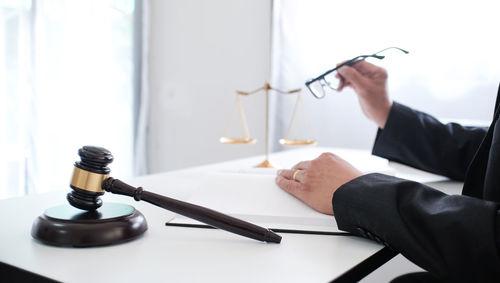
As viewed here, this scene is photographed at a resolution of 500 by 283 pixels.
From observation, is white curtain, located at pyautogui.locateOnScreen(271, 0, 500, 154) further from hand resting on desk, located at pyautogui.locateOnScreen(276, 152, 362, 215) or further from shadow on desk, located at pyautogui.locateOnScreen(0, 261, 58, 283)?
shadow on desk, located at pyautogui.locateOnScreen(0, 261, 58, 283)

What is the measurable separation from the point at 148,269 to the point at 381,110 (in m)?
1.28

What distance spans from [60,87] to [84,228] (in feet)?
8.25

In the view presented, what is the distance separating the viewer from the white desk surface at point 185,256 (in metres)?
0.50

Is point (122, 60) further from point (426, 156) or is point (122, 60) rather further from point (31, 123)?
point (426, 156)

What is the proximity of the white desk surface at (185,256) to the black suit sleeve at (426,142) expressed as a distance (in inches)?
29.1

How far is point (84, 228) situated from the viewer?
0.57 meters

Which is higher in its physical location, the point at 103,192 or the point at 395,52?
the point at 395,52

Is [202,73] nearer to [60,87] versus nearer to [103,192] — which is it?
[60,87]

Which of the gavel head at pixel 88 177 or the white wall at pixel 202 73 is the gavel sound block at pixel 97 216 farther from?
the white wall at pixel 202 73

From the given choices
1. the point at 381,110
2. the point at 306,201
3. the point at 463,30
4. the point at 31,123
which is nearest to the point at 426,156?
the point at 381,110

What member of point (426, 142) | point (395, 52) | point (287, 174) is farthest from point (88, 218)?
point (395, 52)

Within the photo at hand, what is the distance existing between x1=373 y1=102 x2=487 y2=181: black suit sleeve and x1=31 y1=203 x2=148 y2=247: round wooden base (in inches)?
37.5

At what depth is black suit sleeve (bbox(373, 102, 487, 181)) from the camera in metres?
1.30

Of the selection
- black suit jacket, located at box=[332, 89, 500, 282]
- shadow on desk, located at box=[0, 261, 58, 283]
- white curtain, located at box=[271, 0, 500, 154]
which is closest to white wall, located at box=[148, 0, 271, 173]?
white curtain, located at box=[271, 0, 500, 154]
